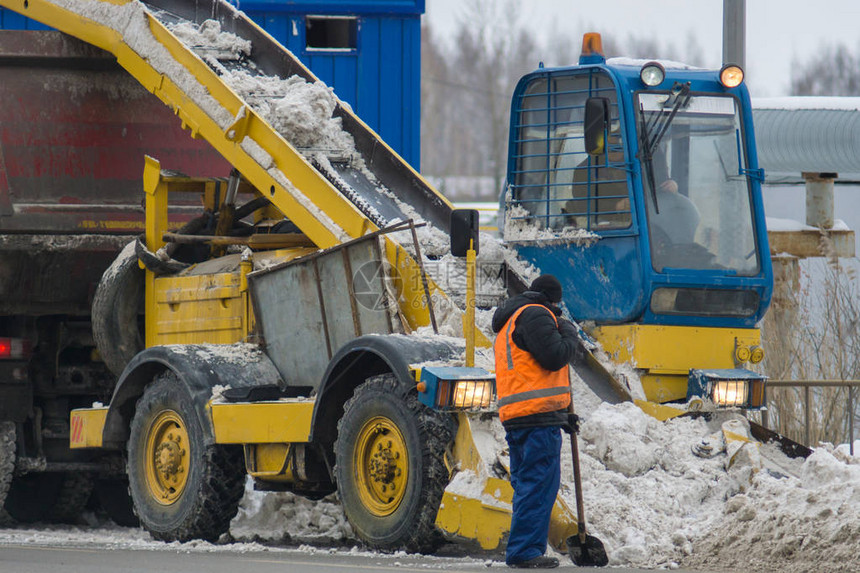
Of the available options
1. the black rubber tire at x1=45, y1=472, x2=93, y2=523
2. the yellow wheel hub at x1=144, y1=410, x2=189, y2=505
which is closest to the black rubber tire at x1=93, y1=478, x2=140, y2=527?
the black rubber tire at x1=45, y1=472, x2=93, y2=523

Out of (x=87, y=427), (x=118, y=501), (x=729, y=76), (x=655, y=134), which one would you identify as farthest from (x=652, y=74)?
(x=118, y=501)

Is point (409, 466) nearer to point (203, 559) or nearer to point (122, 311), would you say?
point (203, 559)

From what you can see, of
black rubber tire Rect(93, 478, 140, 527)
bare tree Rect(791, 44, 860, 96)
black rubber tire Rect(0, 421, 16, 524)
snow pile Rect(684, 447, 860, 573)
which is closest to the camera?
snow pile Rect(684, 447, 860, 573)

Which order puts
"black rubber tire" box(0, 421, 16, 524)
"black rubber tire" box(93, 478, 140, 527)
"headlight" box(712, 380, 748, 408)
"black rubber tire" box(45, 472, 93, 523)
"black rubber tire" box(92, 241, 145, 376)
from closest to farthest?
"headlight" box(712, 380, 748, 408) < "black rubber tire" box(92, 241, 145, 376) < "black rubber tire" box(0, 421, 16, 524) < "black rubber tire" box(45, 472, 93, 523) < "black rubber tire" box(93, 478, 140, 527)

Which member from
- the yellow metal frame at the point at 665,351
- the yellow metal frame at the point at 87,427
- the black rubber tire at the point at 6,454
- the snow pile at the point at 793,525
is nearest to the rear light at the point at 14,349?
the black rubber tire at the point at 6,454

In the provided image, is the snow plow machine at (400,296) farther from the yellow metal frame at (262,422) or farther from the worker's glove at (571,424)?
the worker's glove at (571,424)

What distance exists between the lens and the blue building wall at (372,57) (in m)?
14.8

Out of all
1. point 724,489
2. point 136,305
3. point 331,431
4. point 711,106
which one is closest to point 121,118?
point 136,305

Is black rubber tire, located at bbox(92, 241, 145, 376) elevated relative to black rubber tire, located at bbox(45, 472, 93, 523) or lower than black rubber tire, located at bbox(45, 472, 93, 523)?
elevated

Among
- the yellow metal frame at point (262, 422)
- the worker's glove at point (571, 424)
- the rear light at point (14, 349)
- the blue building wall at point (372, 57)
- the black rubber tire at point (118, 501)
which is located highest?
the blue building wall at point (372, 57)

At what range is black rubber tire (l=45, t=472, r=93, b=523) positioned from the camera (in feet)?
38.5

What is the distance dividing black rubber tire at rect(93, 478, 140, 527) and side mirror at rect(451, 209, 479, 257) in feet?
17.5

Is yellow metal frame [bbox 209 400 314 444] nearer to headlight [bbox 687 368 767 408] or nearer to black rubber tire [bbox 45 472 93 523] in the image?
headlight [bbox 687 368 767 408]

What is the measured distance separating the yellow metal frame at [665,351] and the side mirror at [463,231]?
115 cm
